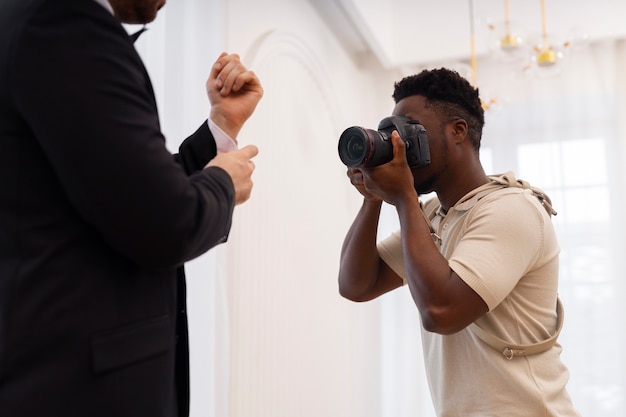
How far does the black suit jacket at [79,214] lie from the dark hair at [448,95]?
917 mm

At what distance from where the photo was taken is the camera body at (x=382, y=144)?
4.39 feet

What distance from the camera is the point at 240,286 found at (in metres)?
2.32

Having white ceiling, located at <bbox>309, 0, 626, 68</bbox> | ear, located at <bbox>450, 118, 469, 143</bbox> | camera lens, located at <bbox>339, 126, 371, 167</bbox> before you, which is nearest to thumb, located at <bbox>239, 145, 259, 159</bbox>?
camera lens, located at <bbox>339, 126, 371, 167</bbox>

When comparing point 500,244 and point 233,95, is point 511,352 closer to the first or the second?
point 500,244

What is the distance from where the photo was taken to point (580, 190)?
12.7 ft

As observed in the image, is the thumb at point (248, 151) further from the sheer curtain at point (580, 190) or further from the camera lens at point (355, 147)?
the sheer curtain at point (580, 190)

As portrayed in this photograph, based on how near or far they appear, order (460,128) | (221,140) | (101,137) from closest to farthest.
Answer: (101,137)
(221,140)
(460,128)

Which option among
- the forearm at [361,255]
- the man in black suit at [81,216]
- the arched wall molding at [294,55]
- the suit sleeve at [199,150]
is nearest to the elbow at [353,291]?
the forearm at [361,255]

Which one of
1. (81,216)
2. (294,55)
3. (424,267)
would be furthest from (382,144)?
(294,55)

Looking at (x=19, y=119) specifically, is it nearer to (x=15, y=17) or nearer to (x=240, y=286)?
(x=15, y=17)

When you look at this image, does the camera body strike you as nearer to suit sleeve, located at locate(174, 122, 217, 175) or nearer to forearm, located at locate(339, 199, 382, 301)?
forearm, located at locate(339, 199, 382, 301)

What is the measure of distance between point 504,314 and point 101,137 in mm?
911

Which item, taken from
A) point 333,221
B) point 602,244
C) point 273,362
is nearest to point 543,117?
point 602,244

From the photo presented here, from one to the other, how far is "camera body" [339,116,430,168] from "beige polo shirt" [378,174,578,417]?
15cm
